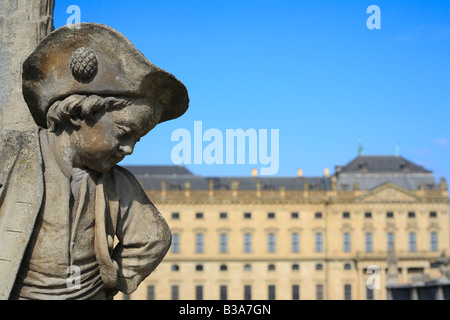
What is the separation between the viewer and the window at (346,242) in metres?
53.4

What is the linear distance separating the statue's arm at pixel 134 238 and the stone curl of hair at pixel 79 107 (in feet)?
1.07

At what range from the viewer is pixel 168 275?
173 ft

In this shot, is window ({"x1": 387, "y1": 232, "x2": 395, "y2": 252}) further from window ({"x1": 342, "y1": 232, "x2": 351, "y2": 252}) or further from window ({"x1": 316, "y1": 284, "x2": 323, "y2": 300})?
window ({"x1": 316, "y1": 284, "x2": 323, "y2": 300})

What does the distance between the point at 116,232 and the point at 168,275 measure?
5077cm

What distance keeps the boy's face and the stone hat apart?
0.22ft

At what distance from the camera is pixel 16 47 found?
2.97 m

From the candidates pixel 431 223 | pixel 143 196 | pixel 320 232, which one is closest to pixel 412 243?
pixel 431 223

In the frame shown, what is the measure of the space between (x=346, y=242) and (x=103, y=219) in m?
52.4

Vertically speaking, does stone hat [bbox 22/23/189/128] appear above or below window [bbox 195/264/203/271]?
below

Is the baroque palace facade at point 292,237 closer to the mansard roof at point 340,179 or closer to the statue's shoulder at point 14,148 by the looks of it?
the mansard roof at point 340,179

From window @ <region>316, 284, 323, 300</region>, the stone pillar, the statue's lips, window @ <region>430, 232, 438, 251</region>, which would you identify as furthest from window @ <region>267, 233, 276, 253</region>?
the statue's lips

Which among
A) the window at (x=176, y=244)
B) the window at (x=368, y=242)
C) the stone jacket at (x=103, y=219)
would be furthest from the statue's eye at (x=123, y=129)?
the window at (x=368, y=242)

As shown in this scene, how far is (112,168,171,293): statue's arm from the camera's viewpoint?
9.05 ft

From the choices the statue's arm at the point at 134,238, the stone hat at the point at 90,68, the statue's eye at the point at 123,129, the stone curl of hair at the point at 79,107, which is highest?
the stone hat at the point at 90,68
